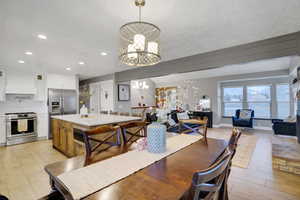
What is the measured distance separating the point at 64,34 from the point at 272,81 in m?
7.92

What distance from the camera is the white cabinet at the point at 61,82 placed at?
535 cm

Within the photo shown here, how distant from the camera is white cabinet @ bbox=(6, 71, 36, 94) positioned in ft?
15.3

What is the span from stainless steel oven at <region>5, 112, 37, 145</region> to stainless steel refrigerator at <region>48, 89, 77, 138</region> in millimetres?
508

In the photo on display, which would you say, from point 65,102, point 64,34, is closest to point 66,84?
point 65,102

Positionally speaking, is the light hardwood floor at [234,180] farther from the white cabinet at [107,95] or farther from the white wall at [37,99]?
the white cabinet at [107,95]

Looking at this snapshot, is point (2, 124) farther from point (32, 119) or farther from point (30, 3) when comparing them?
point (30, 3)

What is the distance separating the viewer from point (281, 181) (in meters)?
2.33

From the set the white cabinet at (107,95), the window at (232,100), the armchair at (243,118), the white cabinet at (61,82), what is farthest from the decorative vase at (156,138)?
the window at (232,100)

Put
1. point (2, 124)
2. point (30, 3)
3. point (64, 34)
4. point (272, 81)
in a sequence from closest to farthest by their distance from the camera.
A: point (30, 3), point (64, 34), point (2, 124), point (272, 81)

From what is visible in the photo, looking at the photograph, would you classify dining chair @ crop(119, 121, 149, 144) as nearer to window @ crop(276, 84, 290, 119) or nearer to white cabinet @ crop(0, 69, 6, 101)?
white cabinet @ crop(0, 69, 6, 101)

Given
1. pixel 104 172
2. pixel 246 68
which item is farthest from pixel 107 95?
pixel 246 68

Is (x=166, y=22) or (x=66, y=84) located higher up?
(x=166, y=22)

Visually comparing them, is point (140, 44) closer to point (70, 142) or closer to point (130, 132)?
point (130, 132)

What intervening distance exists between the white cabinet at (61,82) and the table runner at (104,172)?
17.6 feet
